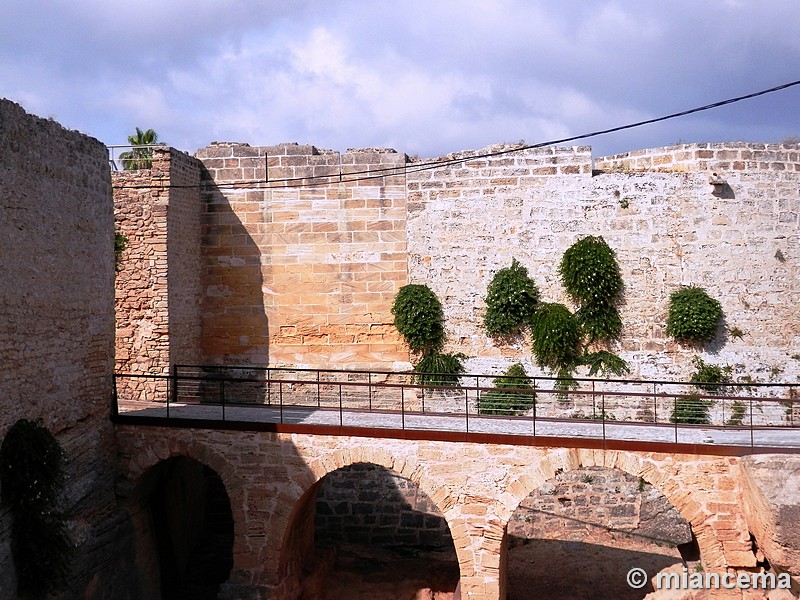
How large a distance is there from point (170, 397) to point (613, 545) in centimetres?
764

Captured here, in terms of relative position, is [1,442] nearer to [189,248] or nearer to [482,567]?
[482,567]

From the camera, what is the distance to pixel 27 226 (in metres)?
8.77

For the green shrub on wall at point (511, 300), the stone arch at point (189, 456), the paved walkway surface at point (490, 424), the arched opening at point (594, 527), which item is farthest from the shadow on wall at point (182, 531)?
the green shrub on wall at point (511, 300)

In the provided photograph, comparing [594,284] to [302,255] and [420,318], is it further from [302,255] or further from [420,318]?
[302,255]

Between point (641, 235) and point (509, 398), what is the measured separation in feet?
11.7

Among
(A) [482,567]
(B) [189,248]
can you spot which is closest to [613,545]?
(A) [482,567]

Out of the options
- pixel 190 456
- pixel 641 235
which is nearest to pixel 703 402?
pixel 641 235

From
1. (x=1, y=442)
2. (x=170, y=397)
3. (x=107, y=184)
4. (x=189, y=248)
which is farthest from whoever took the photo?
(x=189, y=248)

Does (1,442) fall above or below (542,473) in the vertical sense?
above

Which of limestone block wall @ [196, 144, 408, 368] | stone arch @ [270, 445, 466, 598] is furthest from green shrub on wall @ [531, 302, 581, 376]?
stone arch @ [270, 445, 466, 598]

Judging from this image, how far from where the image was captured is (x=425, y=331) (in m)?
14.1

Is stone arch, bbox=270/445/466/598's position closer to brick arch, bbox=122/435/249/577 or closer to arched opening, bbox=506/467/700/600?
brick arch, bbox=122/435/249/577

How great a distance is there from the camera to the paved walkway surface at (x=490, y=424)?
9828mm

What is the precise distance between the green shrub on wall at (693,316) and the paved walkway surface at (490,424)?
276 cm
